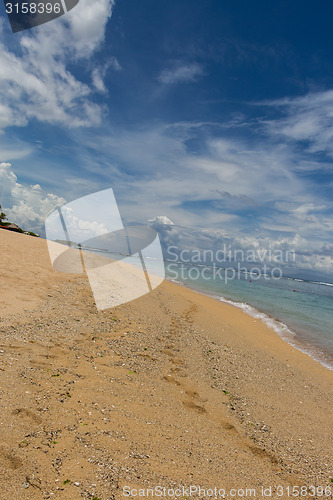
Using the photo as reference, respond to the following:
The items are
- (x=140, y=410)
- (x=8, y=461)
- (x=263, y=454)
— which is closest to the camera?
(x=8, y=461)

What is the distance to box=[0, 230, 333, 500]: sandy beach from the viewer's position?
326cm

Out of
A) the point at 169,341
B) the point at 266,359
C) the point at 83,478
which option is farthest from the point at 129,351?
the point at 266,359

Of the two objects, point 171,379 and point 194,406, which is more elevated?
point 171,379

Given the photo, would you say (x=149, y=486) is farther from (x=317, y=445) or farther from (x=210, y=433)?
(x=317, y=445)

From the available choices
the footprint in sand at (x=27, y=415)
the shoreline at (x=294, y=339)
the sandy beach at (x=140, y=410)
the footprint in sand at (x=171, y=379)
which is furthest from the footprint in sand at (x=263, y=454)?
the shoreline at (x=294, y=339)

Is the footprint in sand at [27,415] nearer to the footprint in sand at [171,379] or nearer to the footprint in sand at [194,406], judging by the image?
the footprint in sand at [194,406]

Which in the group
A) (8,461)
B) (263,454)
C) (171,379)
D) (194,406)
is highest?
(8,461)

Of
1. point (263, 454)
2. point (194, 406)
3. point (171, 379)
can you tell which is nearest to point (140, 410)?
point (194, 406)

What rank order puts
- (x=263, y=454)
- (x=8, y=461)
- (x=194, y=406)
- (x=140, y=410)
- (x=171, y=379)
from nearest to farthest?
(x=8, y=461) → (x=263, y=454) → (x=140, y=410) → (x=194, y=406) → (x=171, y=379)

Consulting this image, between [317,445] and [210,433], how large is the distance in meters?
2.42

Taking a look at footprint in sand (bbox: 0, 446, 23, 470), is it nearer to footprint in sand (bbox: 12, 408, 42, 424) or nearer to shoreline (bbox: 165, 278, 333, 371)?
footprint in sand (bbox: 12, 408, 42, 424)

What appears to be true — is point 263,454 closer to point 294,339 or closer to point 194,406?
point 194,406

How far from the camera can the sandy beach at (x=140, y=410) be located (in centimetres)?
326

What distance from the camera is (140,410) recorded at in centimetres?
Result: 480
